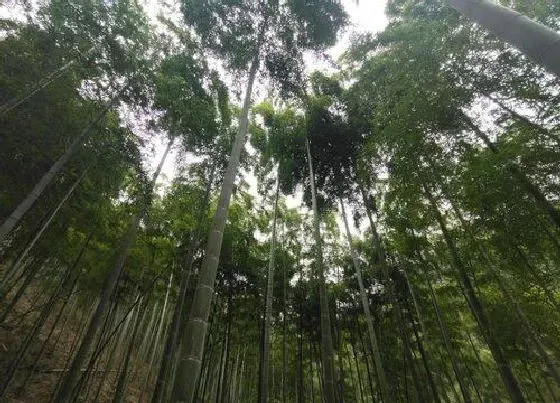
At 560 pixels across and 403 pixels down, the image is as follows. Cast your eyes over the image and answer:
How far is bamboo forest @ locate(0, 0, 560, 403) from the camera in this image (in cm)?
426

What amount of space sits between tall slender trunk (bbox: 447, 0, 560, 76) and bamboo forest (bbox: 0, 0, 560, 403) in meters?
0.01

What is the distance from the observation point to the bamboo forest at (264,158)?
426 centimetres

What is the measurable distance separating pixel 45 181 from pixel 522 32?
17.0 ft

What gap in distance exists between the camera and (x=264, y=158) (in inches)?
318

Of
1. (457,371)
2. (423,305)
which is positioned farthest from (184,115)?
(423,305)

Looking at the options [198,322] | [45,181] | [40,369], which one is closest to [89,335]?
[45,181]

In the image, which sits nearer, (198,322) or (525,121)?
(198,322)

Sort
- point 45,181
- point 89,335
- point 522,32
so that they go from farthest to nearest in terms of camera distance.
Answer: point 89,335, point 45,181, point 522,32

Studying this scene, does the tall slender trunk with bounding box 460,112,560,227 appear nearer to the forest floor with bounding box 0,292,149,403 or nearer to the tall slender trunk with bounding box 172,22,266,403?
the tall slender trunk with bounding box 172,22,266,403

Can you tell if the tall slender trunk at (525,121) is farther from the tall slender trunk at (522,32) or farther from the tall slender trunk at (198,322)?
the tall slender trunk at (198,322)

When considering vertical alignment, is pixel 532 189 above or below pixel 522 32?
above

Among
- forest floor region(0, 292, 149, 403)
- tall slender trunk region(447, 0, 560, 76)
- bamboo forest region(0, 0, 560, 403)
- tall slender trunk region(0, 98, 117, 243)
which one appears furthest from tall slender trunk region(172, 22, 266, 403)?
forest floor region(0, 292, 149, 403)

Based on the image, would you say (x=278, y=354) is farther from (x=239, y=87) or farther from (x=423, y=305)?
(x=239, y=87)

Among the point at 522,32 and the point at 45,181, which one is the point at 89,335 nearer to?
the point at 45,181
